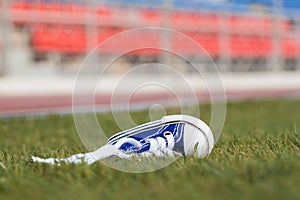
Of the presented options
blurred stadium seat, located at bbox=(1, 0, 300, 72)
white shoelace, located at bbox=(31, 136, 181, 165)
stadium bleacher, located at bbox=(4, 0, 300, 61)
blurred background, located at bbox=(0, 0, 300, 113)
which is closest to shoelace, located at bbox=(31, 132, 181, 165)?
white shoelace, located at bbox=(31, 136, 181, 165)

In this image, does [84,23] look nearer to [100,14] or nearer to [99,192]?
[100,14]

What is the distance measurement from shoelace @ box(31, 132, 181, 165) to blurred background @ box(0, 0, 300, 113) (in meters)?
10.6

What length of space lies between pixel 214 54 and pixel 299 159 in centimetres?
2412

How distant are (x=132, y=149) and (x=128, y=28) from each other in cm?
2130

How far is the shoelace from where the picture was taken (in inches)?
115

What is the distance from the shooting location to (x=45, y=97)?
19.6 meters

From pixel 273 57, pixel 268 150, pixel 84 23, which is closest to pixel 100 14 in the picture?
pixel 84 23

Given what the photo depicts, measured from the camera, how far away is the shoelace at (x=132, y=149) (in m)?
2.93

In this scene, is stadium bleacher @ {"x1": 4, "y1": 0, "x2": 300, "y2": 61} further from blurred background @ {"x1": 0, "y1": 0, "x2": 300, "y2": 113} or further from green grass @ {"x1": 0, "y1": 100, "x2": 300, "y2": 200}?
green grass @ {"x1": 0, "y1": 100, "x2": 300, "y2": 200}

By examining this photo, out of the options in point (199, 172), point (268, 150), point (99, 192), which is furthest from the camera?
point (268, 150)

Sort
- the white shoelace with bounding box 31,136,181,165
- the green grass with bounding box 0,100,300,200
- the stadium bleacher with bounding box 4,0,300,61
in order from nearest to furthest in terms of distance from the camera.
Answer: the green grass with bounding box 0,100,300,200
the white shoelace with bounding box 31,136,181,165
the stadium bleacher with bounding box 4,0,300,61

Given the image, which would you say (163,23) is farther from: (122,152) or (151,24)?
(122,152)

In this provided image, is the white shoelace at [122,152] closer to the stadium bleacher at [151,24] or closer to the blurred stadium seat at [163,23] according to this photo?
the stadium bleacher at [151,24]

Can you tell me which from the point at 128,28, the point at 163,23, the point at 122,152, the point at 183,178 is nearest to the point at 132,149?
the point at 122,152
